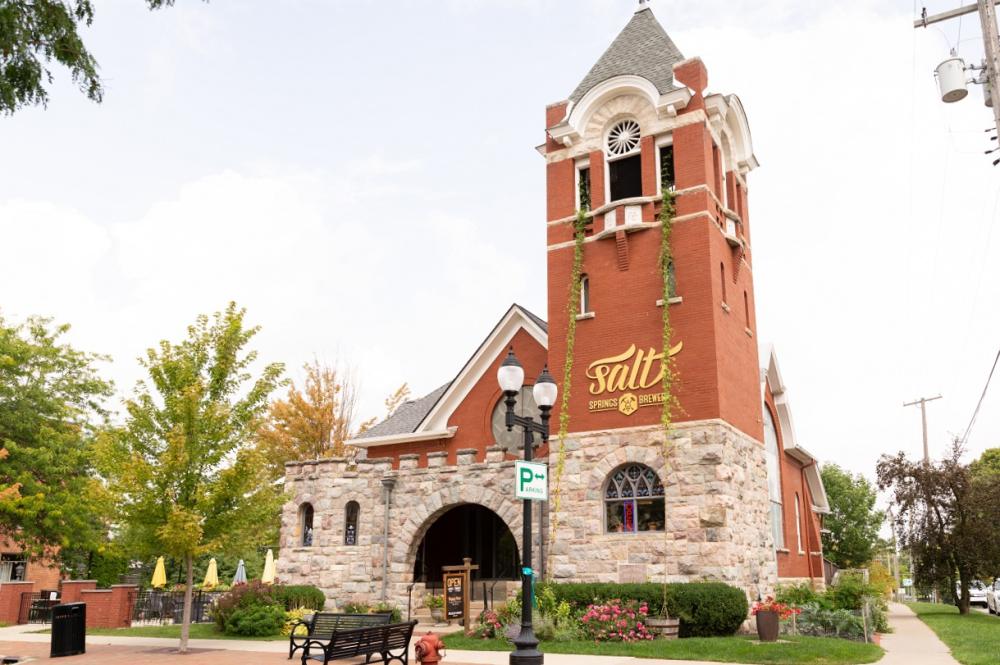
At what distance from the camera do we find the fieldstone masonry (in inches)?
707

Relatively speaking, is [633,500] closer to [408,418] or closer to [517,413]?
[517,413]

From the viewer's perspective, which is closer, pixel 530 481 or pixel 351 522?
pixel 530 481

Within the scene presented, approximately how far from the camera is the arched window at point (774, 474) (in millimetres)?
24602

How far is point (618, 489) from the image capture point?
19359 mm

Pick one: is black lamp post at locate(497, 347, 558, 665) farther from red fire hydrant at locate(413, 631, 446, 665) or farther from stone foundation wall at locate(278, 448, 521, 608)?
stone foundation wall at locate(278, 448, 521, 608)

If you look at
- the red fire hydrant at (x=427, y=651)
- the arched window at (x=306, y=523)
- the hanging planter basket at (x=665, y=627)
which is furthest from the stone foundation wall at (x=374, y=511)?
the red fire hydrant at (x=427, y=651)

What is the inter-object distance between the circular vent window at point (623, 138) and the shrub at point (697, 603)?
11.3 m

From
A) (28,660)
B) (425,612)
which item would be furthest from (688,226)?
(28,660)

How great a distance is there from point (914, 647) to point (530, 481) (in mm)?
10771

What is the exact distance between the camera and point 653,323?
65.2 feet

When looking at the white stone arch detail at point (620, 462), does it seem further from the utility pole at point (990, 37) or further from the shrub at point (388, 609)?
the utility pole at point (990, 37)

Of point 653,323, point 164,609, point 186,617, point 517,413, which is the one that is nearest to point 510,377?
point 653,323

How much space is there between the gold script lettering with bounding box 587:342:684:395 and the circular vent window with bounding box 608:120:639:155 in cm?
568

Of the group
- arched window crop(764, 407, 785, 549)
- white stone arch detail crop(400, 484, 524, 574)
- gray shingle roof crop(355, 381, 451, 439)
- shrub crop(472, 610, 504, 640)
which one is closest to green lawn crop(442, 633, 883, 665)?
shrub crop(472, 610, 504, 640)
